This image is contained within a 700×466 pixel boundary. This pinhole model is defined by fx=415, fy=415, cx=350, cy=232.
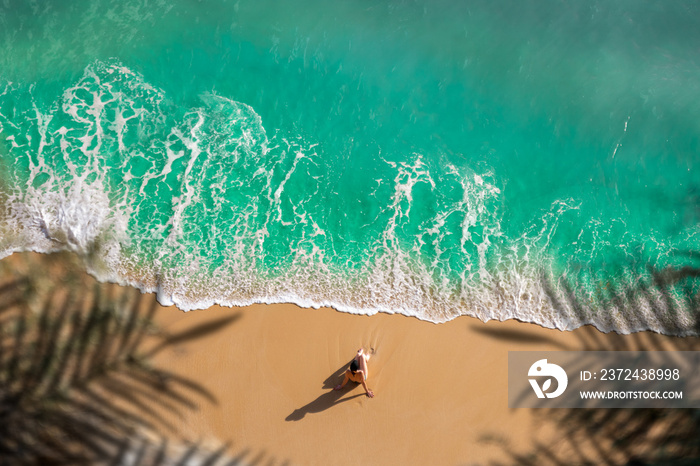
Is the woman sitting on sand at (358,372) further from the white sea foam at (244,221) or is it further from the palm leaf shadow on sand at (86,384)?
the palm leaf shadow on sand at (86,384)

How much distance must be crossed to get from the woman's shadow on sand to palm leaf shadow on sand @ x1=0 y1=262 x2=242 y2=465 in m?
1.34

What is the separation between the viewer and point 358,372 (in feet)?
21.9

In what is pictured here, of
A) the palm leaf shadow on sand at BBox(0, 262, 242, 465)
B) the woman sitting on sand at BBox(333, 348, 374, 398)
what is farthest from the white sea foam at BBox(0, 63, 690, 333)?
the woman sitting on sand at BBox(333, 348, 374, 398)

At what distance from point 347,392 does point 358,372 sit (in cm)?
56

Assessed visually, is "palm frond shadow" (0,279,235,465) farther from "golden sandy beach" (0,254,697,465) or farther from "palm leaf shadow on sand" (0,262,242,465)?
"golden sandy beach" (0,254,697,465)

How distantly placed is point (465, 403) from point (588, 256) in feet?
13.4

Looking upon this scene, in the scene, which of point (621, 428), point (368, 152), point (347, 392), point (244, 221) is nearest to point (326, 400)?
point (347, 392)

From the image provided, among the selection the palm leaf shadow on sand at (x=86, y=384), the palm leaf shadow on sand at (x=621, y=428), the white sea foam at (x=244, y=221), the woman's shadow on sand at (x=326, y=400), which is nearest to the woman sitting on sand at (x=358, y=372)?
the woman's shadow on sand at (x=326, y=400)

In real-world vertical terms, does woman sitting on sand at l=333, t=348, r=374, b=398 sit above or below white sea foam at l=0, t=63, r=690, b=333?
below

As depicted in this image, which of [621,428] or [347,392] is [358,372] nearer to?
[347,392]

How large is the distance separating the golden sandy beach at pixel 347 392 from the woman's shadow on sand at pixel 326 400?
2 centimetres

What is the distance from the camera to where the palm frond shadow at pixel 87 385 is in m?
6.30

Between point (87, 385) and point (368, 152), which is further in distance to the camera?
point (368, 152)

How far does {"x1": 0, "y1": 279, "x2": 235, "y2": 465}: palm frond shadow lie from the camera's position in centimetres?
630
